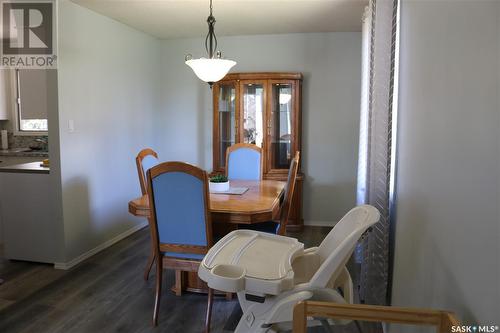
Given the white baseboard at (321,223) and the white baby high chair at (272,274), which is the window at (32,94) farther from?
the white baby high chair at (272,274)

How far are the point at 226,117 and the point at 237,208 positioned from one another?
2.36m

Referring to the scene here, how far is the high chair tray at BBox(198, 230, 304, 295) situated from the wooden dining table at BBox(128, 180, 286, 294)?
47 centimetres

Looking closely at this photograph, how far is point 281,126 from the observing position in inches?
179

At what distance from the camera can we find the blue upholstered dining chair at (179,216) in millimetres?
2314

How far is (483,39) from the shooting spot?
Answer: 1.00 meters

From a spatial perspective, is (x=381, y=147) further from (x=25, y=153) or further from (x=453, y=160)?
(x=25, y=153)

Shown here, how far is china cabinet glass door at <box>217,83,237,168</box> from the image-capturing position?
15.3ft

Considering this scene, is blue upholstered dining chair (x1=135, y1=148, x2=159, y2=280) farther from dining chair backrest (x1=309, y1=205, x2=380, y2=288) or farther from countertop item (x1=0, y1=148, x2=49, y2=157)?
countertop item (x1=0, y1=148, x2=49, y2=157)

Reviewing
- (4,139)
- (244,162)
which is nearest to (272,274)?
(244,162)

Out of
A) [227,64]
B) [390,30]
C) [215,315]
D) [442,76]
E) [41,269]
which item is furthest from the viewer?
[41,269]

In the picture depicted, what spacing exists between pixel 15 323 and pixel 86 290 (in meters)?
0.54

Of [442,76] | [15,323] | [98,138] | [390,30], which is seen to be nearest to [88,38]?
[98,138]

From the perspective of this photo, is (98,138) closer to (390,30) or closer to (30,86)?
(30,86)

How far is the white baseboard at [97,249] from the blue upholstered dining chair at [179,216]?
4.31 feet
